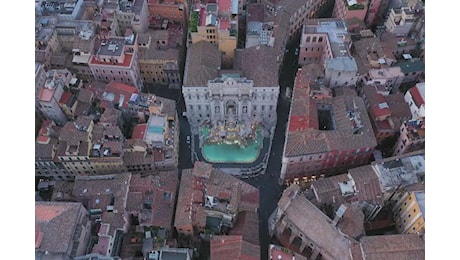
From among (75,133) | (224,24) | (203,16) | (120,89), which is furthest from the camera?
(203,16)

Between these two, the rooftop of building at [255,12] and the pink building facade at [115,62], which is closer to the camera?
the pink building facade at [115,62]

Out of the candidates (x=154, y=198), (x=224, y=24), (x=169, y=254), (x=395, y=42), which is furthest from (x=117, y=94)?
(x=395, y=42)

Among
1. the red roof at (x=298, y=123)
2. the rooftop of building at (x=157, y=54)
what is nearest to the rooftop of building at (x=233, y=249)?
the red roof at (x=298, y=123)

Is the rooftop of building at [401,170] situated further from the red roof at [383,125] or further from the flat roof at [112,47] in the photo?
the flat roof at [112,47]

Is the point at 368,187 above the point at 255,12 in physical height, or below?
below

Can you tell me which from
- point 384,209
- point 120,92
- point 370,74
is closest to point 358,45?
Result: point 370,74

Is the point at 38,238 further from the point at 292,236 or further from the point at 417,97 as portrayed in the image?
the point at 417,97
